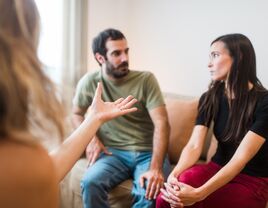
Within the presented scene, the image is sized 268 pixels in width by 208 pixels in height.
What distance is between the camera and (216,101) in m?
1.95

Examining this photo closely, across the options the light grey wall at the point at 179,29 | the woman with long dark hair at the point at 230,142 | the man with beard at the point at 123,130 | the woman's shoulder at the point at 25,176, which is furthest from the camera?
the light grey wall at the point at 179,29

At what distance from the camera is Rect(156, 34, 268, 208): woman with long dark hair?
1.66 m

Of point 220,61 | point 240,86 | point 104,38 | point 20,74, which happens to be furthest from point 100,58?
point 20,74

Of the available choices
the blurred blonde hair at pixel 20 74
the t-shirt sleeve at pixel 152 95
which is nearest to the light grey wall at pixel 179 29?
the t-shirt sleeve at pixel 152 95

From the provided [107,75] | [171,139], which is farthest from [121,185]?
[107,75]

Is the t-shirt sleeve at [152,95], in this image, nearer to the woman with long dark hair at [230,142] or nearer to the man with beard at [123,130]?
the man with beard at [123,130]

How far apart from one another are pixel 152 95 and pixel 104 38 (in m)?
0.48

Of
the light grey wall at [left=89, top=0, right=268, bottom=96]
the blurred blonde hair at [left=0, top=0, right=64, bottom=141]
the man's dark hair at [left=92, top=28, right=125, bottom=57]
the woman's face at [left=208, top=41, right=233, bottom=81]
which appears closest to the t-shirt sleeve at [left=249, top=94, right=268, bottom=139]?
the woman's face at [left=208, top=41, right=233, bottom=81]

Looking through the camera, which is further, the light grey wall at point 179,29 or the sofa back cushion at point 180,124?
the light grey wall at point 179,29

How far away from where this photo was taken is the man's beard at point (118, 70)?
223 cm

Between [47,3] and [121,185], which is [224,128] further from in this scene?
[47,3]

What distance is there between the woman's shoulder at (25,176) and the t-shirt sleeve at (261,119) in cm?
122

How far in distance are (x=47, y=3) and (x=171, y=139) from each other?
1.37 metres

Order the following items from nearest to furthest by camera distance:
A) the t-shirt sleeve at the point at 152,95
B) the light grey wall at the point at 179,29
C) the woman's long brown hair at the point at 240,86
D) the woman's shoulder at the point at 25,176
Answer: the woman's shoulder at the point at 25,176 → the woman's long brown hair at the point at 240,86 → the t-shirt sleeve at the point at 152,95 → the light grey wall at the point at 179,29
